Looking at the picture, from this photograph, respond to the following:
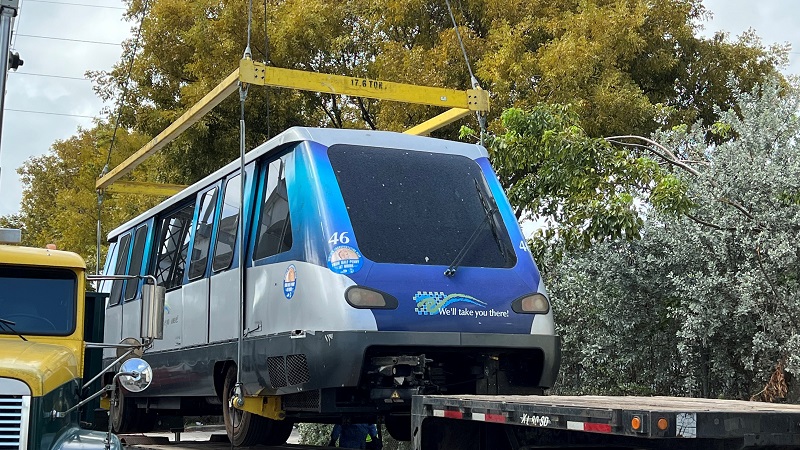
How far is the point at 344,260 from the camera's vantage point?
26.8ft

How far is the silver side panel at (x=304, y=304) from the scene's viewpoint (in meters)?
7.95

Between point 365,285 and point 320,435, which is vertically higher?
point 365,285

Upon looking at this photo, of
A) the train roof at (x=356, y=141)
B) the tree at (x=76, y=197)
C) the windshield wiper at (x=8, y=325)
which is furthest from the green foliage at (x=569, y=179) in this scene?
the tree at (x=76, y=197)

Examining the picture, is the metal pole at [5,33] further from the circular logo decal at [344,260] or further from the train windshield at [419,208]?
the circular logo decal at [344,260]

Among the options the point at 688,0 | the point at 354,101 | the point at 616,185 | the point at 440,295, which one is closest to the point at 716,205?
the point at 616,185

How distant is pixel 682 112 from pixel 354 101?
21.9ft

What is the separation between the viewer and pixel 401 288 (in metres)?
8.23

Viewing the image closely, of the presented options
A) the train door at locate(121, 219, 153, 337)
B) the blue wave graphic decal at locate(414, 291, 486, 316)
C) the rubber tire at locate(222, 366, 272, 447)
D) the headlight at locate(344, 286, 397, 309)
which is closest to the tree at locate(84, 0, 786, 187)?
the train door at locate(121, 219, 153, 337)

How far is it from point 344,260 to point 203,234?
2.83 meters

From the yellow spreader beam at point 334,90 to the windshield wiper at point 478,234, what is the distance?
1.48 m

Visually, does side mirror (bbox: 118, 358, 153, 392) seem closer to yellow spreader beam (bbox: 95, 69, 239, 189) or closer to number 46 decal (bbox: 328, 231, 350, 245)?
number 46 decal (bbox: 328, 231, 350, 245)

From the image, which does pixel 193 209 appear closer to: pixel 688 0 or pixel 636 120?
pixel 636 120

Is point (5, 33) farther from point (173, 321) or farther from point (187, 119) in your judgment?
point (173, 321)

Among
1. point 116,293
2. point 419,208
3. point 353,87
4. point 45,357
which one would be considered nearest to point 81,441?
point 45,357
